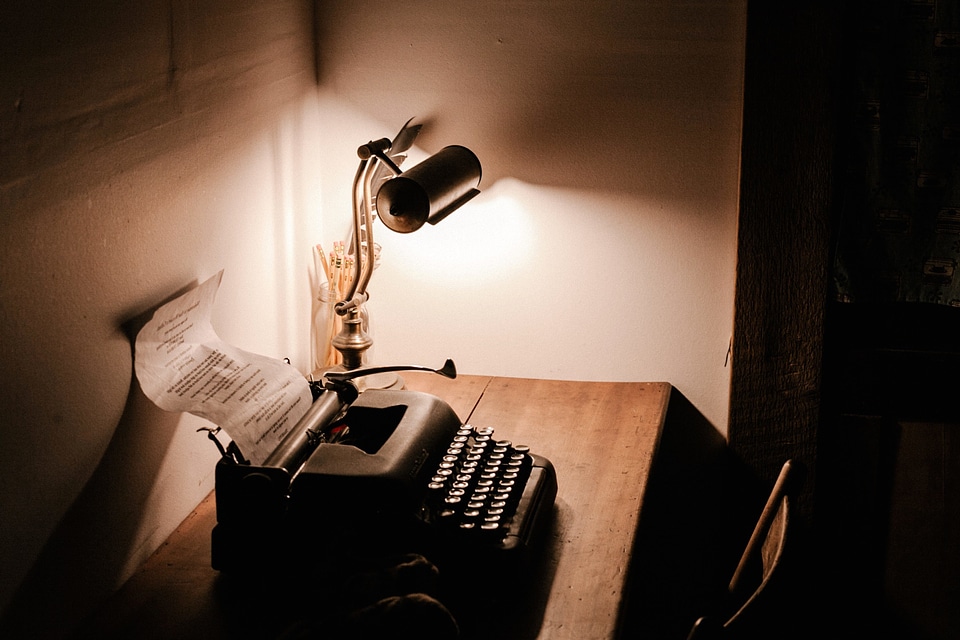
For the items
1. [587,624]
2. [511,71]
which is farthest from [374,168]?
[587,624]

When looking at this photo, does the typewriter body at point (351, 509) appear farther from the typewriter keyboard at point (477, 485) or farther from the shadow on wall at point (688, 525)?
the shadow on wall at point (688, 525)

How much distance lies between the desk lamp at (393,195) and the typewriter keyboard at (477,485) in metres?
0.45

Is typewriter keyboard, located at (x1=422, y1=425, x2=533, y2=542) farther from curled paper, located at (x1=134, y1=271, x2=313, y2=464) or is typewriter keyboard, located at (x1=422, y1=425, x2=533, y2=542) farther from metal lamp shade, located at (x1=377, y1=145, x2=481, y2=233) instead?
metal lamp shade, located at (x1=377, y1=145, x2=481, y2=233)

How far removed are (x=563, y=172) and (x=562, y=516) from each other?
90 cm

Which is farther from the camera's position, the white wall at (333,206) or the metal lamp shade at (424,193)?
the metal lamp shade at (424,193)

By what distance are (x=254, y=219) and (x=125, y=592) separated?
813mm

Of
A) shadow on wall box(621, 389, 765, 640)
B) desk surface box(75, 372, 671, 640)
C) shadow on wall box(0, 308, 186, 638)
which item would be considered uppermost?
shadow on wall box(0, 308, 186, 638)

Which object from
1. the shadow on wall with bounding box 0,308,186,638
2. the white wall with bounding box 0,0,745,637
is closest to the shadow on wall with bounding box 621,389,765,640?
the white wall with bounding box 0,0,745,637

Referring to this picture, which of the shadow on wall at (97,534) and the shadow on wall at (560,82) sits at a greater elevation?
the shadow on wall at (560,82)

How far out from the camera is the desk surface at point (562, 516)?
1352mm

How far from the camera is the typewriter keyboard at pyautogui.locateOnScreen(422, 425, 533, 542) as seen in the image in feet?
4.56

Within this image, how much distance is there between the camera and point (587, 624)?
1.33 meters

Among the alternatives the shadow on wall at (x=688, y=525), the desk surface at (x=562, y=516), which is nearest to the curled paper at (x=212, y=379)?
the desk surface at (x=562, y=516)

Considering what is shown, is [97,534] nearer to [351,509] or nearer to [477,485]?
[351,509]
